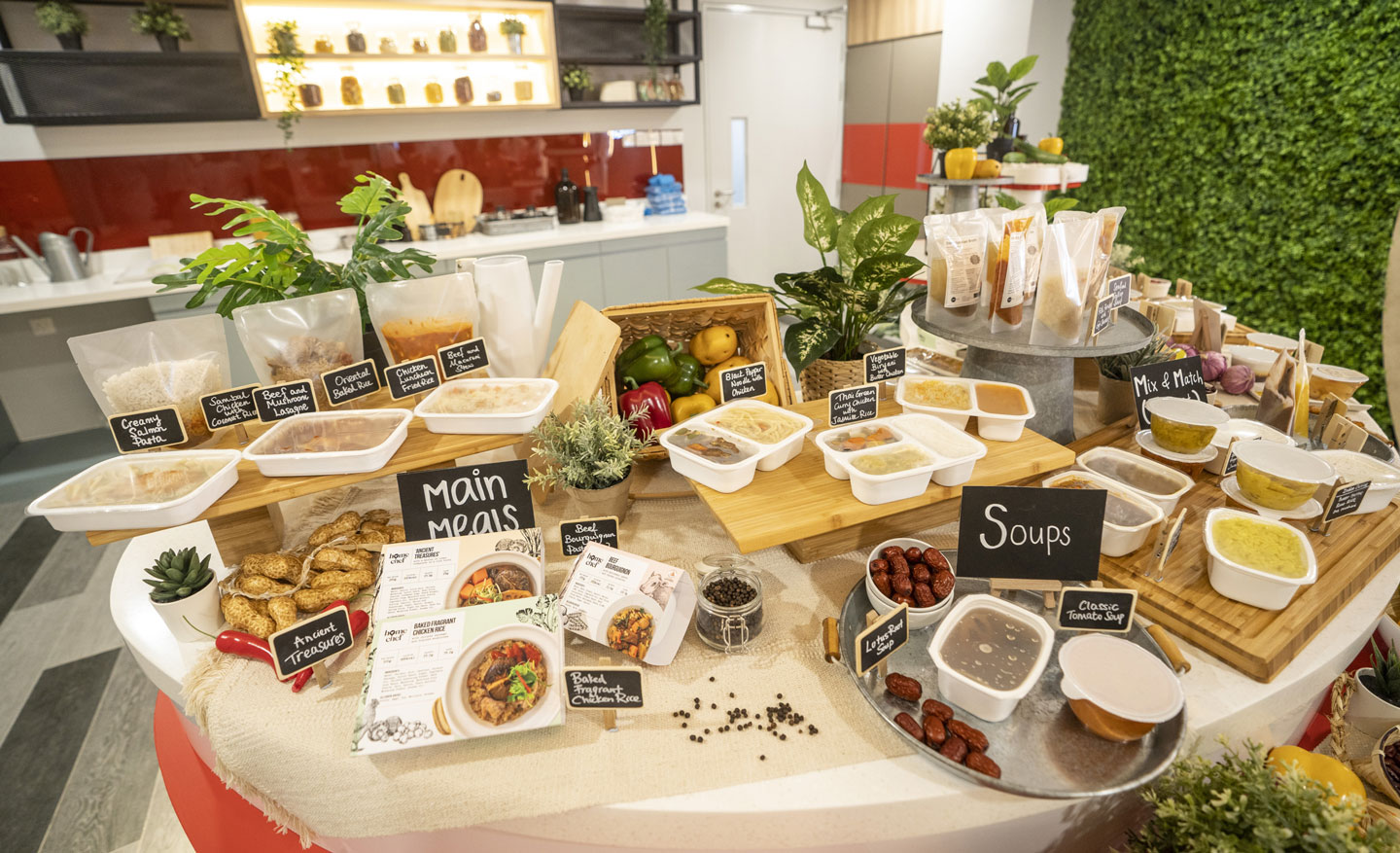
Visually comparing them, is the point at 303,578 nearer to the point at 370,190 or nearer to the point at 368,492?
the point at 368,492

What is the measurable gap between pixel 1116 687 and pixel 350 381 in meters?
1.51

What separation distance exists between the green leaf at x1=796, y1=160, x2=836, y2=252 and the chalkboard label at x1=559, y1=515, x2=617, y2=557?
0.99 m

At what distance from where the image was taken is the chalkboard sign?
121 cm

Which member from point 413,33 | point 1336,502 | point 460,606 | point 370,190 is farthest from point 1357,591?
point 413,33

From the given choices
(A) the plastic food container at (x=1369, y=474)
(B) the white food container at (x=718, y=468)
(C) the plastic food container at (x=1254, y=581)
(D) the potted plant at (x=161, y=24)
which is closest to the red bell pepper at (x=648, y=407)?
(B) the white food container at (x=718, y=468)

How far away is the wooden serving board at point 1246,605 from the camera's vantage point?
41.8 inches

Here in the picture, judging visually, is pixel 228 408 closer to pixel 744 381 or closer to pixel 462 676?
pixel 462 676

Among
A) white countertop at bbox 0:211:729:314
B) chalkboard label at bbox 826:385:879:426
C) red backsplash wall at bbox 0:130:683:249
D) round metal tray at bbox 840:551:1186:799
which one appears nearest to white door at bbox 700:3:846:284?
red backsplash wall at bbox 0:130:683:249

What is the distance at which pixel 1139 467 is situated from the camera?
1.43 meters

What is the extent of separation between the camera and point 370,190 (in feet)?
5.38

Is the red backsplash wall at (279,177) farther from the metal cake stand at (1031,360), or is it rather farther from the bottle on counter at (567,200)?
the metal cake stand at (1031,360)

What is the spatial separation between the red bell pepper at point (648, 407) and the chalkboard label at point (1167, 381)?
1121 millimetres

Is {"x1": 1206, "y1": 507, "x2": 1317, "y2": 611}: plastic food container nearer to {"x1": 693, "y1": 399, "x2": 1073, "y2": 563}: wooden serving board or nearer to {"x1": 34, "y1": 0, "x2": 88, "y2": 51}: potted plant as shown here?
{"x1": 693, "y1": 399, "x2": 1073, "y2": 563}: wooden serving board

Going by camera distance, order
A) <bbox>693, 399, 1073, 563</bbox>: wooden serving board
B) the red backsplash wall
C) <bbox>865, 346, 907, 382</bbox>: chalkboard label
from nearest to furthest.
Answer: <bbox>693, 399, 1073, 563</bbox>: wooden serving board → <bbox>865, 346, 907, 382</bbox>: chalkboard label → the red backsplash wall
